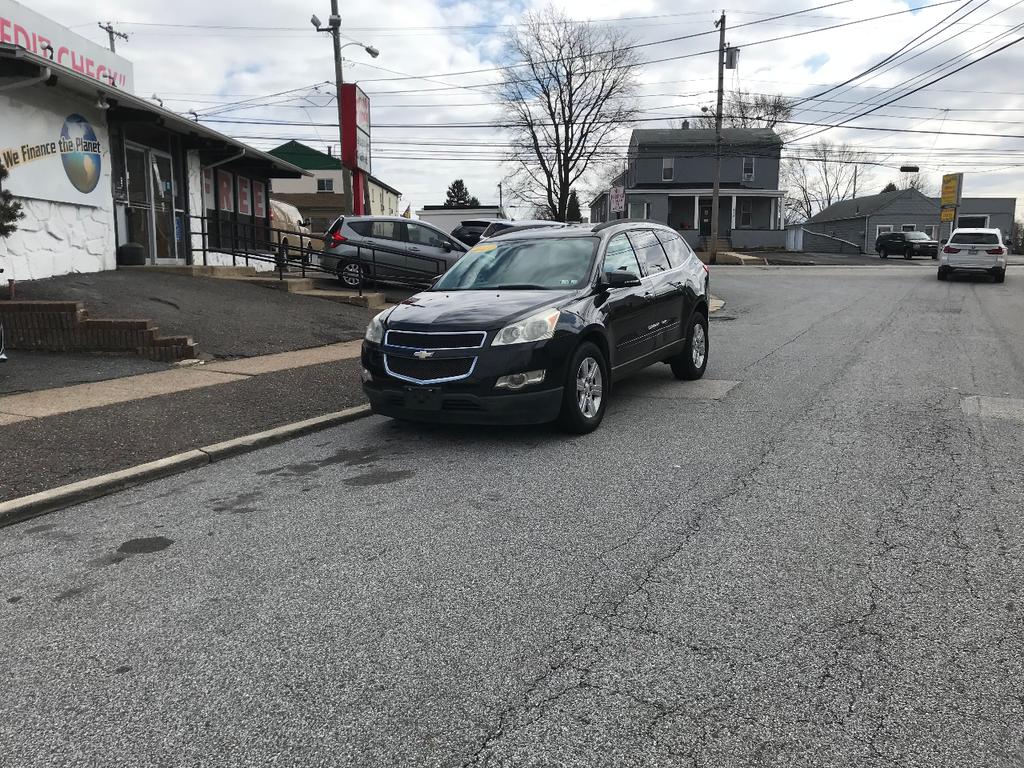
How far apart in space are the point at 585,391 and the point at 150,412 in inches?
157

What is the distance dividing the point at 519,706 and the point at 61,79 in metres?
13.6

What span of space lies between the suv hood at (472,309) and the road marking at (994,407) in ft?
13.0

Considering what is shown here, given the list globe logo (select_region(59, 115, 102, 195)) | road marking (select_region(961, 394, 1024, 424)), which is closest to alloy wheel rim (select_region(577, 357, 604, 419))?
road marking (select_region(961, 394, 1024, 424))

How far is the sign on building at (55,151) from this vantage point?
12.3 m

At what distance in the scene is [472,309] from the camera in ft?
21.9

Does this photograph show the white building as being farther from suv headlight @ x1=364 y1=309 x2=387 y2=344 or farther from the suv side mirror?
the suv side mirror

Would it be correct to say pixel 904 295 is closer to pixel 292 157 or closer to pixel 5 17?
pixel 5 17

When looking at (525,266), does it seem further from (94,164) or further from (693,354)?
(94,164)

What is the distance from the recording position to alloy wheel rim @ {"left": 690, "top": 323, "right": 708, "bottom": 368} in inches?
365

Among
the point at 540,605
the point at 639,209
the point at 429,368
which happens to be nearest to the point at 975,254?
the point at 429,368

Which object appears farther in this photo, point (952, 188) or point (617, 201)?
point (952, 188)

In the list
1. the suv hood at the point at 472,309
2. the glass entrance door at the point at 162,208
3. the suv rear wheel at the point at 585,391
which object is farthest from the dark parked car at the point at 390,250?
the suv rear wheel at the point at 585,391

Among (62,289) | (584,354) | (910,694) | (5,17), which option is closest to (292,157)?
(5,17)

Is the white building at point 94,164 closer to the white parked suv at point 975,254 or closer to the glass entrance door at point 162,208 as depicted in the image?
the glass entrance door at point 162,208
